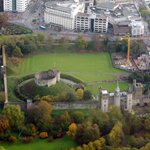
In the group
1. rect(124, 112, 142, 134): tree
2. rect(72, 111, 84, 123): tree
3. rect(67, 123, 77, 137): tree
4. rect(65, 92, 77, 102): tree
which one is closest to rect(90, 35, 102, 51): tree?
rect(65, 92, 77, 102): tree

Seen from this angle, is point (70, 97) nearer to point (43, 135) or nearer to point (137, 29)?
point (43, 135)

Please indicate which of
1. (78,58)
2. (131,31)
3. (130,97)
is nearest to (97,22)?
(131,31)

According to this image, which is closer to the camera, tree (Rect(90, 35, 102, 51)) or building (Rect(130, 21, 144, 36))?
tree (Rect(90, 35, 102, 51))

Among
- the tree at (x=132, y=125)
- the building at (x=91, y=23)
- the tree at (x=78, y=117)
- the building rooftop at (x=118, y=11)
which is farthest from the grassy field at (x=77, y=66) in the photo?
the building rooftop at (x=118, y=11)

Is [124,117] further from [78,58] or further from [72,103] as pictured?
[78,58]

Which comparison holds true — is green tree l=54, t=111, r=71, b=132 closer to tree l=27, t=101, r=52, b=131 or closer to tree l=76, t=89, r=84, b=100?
tree l=27, t=101, r=52, b=131
